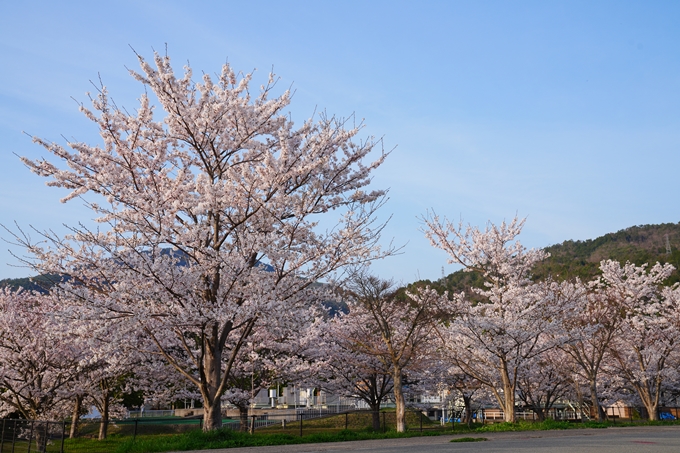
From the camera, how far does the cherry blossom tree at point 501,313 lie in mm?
23578

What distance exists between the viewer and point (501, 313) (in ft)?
79.7

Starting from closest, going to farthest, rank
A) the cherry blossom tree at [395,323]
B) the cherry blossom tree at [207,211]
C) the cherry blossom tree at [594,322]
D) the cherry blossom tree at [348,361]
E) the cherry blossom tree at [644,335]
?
the cherry blossom tree at [207,211] < the cherry blossom tree at [395,323] < the cherry blossom tree at [594,322] < the cherry blossom tree at [348,361] < the cherry blossom tree at [644,335]

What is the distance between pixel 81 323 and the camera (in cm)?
1383

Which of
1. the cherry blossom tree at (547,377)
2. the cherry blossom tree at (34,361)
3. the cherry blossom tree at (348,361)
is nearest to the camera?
the cherry blossom tree at (34,361)

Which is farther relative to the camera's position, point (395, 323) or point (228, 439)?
point (395, 323)

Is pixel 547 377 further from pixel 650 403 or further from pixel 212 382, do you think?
pixel 212 382

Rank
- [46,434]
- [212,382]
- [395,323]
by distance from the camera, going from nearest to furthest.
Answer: [212,382] < [46,434] < [395,323]

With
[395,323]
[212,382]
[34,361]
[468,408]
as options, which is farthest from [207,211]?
[468,408]

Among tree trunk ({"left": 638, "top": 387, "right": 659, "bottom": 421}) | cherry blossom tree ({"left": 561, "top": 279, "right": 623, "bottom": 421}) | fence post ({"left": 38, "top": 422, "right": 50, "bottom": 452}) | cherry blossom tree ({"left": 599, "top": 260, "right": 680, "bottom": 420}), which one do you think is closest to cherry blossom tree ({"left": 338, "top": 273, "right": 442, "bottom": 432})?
cherry blossom tree ({"left": 561, "top": 279, "right": 623, "bottom": 421})

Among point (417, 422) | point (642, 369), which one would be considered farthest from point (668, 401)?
point (417, 422)

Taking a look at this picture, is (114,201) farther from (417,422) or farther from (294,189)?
(417,422)

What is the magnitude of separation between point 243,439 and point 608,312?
71.0 feet

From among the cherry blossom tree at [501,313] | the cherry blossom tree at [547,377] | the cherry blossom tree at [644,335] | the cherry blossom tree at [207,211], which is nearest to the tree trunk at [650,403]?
the cherry blossom tree at [644,335]

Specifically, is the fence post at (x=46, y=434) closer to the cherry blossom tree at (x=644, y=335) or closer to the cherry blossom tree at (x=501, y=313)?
the cherry blossom tree at (x=501, y=313)
